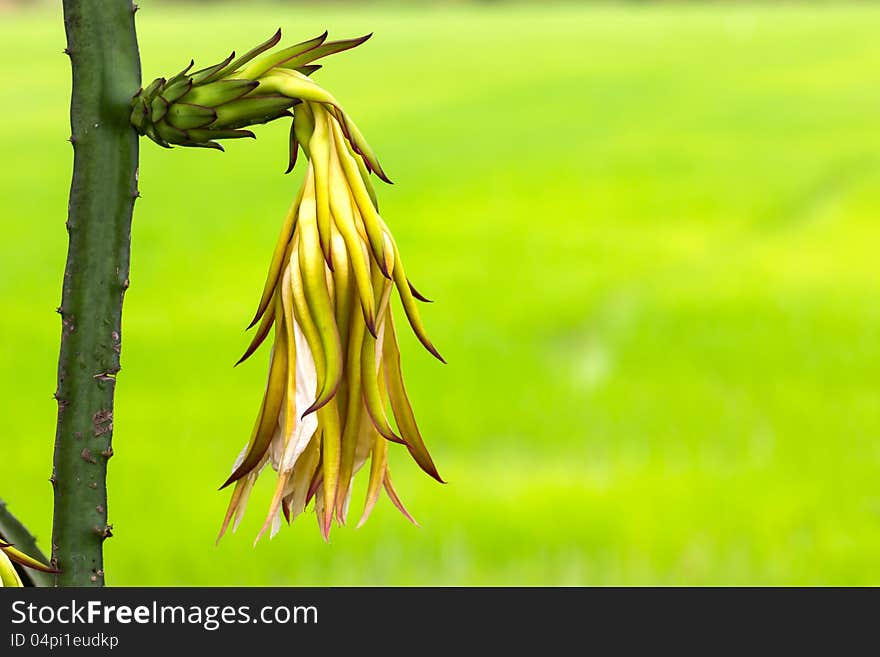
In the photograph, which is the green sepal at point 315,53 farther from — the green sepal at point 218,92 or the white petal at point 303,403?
the white petal at point 303,403

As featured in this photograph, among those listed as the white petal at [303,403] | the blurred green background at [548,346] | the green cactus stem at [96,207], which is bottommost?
the white petal at [303,403]

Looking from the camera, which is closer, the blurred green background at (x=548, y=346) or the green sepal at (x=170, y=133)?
the green sepal at (x=170, y=133)

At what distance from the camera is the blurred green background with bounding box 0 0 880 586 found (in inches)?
223

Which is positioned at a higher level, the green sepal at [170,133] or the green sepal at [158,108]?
the green sepal at [158,108]

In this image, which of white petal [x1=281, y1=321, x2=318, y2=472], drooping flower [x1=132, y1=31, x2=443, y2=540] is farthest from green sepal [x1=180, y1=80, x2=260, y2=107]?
white petal [x1=281, y1=321, x2=318, y2=472]

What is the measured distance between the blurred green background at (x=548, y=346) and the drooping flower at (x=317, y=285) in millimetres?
4326

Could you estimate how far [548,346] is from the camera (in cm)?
976

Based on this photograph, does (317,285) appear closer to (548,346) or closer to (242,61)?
(242,61)

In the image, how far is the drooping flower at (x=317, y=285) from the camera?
0.88 meters

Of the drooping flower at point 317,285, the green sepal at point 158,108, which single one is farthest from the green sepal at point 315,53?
the green sepal at point 158,108

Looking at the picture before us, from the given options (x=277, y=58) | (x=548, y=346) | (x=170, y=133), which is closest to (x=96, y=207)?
(x=170, y=133)

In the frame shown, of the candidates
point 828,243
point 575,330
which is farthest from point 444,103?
point 575,330

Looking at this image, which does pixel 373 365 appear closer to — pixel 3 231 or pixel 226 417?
pixel 226 417

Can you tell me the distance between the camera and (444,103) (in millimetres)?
24797
